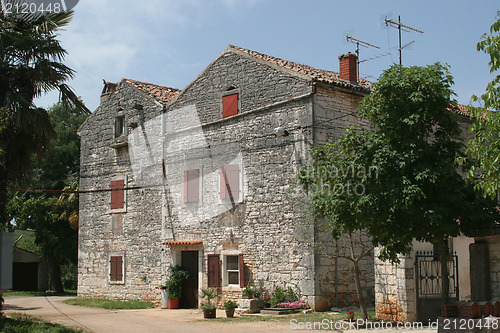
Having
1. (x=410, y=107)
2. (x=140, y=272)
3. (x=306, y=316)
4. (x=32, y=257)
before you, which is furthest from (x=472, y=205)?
(x=32, y=257)

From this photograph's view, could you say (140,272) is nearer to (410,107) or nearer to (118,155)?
(118,155)

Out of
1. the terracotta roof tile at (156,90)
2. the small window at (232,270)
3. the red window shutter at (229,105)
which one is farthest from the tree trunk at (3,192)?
the terracotta roof tile at (156,90)

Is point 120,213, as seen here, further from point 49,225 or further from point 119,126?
point 49,225

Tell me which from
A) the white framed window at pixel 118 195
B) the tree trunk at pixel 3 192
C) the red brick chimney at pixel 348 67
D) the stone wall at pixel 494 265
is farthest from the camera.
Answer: the white framed window at pixel 118 195

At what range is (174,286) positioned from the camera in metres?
18.1

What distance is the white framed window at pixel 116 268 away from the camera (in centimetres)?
2073

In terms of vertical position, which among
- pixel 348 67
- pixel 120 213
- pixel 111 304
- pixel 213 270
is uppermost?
pixel 348 67

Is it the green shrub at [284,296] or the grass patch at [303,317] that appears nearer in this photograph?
the grass patch at [303,317]

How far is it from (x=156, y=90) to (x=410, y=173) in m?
13.3

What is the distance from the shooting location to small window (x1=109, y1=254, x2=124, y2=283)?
68.2 feet

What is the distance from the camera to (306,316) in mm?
13891

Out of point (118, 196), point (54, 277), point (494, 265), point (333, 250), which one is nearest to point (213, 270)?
point (333, 250)

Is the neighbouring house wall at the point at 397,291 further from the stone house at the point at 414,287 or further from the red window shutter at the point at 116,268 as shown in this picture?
the red window shutter at the point at 116,268

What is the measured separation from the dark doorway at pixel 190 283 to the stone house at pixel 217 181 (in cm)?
4
